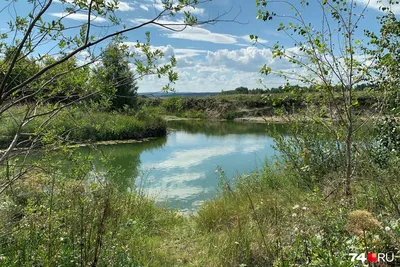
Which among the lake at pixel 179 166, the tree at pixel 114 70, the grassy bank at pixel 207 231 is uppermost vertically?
the tree at pixel 114 70

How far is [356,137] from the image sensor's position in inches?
187

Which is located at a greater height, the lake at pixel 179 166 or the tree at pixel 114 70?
the tree at pixel 114 70

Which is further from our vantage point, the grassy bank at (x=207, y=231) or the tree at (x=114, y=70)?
the tree at (x=114, y=70)

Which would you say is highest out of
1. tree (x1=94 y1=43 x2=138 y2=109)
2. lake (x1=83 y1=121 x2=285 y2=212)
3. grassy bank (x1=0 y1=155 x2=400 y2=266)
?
tree (x1=94 y1=43 x2=138 y2=109)

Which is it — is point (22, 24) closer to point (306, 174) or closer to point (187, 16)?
point (187, 16)

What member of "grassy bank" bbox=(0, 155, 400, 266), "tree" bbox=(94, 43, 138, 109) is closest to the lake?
"grassy bank" bbox=(0, 155, 400, 266)

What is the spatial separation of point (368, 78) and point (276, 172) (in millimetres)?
2557

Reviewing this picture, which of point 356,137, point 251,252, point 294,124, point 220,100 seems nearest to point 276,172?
point 294,124

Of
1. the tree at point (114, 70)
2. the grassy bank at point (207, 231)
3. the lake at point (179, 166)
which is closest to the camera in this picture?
the grassy bank at point (207, 231)

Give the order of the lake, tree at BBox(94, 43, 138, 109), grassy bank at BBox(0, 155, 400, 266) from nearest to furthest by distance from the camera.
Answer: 1. grassy bank at BBox(0, 155, 400, 266)
2. tree at BBox(94, 43, 138, 109)
3. the lake

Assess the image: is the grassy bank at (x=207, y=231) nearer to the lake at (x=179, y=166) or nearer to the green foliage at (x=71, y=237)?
the green foliage at (x=71, y=237)

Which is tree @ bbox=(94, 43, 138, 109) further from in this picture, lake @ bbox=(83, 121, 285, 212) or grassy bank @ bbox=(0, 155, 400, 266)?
lake @ bbox=(83, 121, 285, 212)

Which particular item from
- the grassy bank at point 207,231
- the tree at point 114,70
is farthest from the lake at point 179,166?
the tree at point 114,70

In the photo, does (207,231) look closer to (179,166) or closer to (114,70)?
(114,70)
